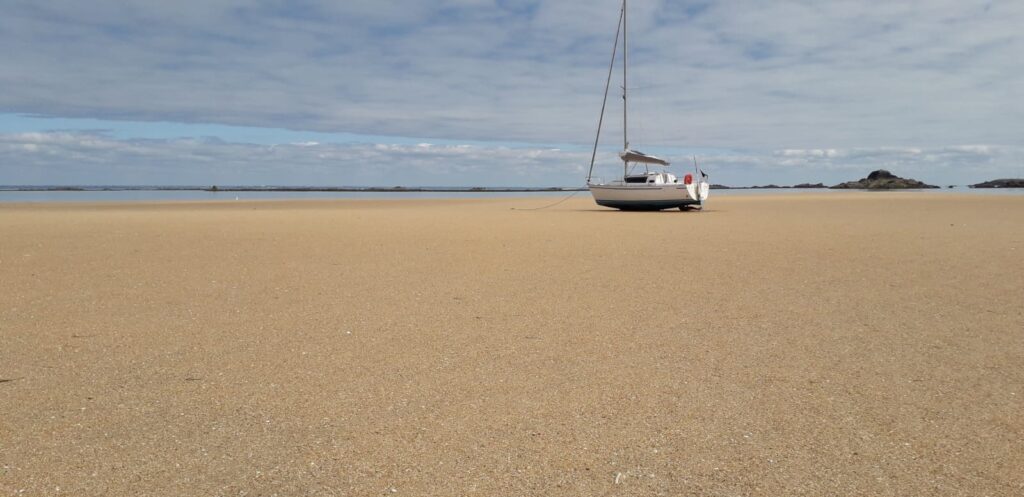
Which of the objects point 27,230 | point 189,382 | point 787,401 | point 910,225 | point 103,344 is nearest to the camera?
point 787,401

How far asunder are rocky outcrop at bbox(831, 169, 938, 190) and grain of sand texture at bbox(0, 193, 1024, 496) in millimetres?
108705

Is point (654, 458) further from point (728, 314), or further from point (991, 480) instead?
point (728, 314)

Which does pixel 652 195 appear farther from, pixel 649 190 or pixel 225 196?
pixel 225 196

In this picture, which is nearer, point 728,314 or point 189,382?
point 189,382

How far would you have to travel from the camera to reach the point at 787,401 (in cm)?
476

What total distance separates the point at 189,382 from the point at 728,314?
514 centimetres

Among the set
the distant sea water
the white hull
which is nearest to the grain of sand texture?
the white hull

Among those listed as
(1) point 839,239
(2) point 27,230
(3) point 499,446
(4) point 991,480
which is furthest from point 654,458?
(2) point 27,230

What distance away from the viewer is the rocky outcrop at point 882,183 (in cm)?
10726

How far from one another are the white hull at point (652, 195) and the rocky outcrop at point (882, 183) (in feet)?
278

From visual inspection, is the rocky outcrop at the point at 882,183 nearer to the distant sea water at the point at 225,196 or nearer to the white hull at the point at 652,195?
the distant sea water at the point at 225,196

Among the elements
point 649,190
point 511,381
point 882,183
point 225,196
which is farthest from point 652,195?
point 882,183

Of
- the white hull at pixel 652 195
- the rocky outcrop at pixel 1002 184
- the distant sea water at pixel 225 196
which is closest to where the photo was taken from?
the white hull at pixel 652 195

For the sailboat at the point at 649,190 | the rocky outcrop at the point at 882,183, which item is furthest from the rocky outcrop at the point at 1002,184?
the sailboat at the point at 649,190
